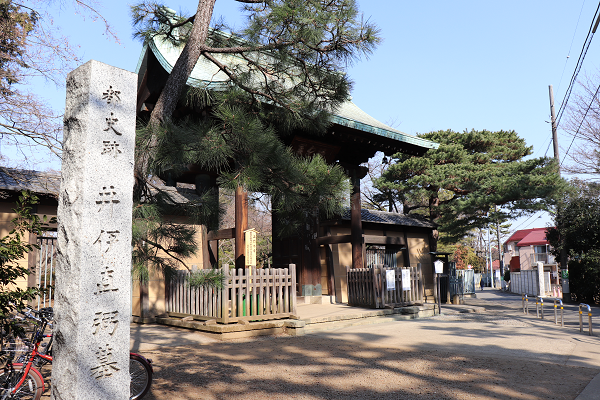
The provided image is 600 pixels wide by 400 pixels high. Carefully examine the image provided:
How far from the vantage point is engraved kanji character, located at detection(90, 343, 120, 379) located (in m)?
3.09

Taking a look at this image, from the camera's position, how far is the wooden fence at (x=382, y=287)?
1098 centimetres

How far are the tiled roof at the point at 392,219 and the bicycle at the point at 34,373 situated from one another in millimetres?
10190

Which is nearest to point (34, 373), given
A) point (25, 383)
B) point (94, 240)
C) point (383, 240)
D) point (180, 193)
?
point (25, 383)

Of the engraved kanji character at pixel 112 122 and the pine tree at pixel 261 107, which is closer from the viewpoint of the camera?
the engraved kanji character at pixel 112 122

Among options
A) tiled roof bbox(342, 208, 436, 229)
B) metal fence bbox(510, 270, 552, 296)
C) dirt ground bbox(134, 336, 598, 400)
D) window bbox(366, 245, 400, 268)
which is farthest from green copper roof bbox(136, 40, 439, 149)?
metal fence bbox(510, 270, 552, 296)

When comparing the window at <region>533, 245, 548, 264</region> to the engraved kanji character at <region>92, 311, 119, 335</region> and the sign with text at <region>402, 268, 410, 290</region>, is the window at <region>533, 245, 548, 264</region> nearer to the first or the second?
the sign with text at <region>402, 268, 410, 290</region>

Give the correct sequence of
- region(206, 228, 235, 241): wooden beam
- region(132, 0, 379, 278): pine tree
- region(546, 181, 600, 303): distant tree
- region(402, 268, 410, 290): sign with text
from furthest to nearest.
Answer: region(546, 181, 600, 303): distant tree < region(402, 268, 410, 290): sign with text < region(206, 228, 235, 241): wooden beam < region(132, 0, 379, 278): pine tree

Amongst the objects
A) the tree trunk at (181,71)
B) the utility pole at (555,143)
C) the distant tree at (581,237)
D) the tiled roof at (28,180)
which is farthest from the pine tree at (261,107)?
the distant tree at (581,237)

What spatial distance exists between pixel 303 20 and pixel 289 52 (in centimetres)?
63

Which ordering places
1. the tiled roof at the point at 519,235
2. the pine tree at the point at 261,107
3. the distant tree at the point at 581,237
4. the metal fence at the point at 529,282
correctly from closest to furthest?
the pine tree at the point at 261,107 → the distant tree at the point at 581,237 → the metal fence at the point at 529,282 → the tiled roof at the point at 519,235

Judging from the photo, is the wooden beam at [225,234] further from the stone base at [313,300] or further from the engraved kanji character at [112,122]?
the engraved kanji character at [112,122]

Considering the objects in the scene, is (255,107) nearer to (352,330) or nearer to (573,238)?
(352,330)

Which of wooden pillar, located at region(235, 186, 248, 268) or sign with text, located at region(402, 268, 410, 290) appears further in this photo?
sign with text, located at region(402, 268, 410, 290)

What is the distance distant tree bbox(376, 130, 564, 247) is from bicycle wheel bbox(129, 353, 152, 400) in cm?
1361
